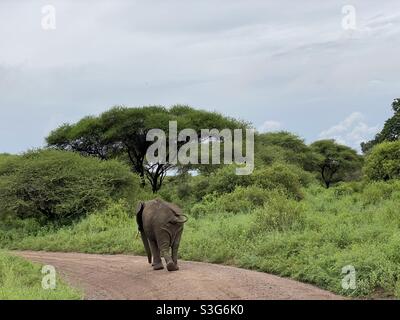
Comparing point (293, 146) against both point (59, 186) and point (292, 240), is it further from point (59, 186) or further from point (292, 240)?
point (292, 240)

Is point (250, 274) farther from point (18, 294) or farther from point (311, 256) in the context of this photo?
point (18, 294)

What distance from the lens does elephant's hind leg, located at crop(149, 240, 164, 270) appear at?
36.8 ft

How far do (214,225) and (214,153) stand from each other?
14.7 m

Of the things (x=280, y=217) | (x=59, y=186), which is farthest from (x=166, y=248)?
(x=59, y=186)

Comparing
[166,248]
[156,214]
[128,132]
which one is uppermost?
[128,132]

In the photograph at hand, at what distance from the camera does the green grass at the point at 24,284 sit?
860cm

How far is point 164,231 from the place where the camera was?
11.1m

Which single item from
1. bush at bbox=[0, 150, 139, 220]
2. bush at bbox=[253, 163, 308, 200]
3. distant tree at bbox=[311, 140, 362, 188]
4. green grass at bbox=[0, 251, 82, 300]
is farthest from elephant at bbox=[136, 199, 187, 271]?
distant tree at bbox=[311, 140, 362, 188]

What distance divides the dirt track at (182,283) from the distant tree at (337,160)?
120 ft

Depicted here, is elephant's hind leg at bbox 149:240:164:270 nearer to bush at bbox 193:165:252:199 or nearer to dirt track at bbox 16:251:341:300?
dirt track at bbox 16:251:341:300

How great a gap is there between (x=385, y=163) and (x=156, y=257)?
15.2 m

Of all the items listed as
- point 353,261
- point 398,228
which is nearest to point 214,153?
point 398,228

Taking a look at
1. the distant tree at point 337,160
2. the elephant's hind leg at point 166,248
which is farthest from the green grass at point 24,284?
the distant tree at point 337,160
